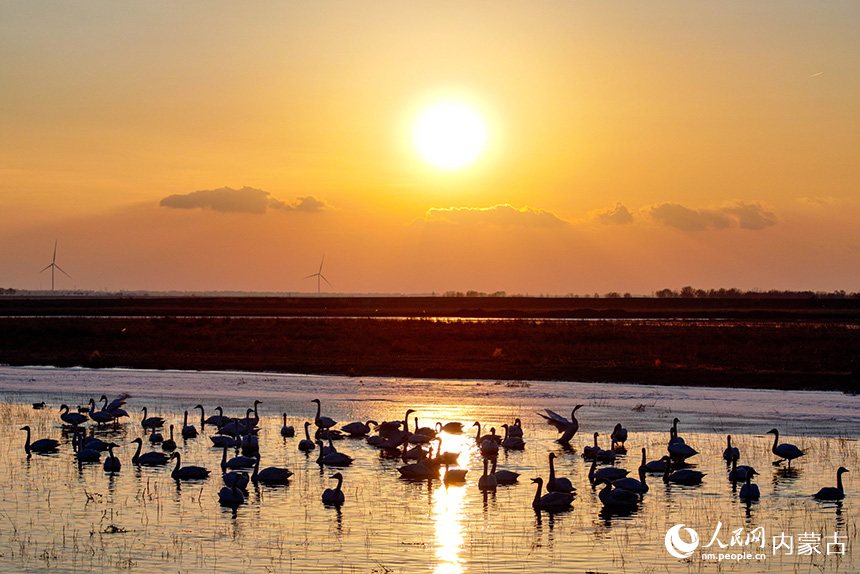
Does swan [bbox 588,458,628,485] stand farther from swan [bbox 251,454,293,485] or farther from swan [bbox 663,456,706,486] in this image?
swan [bbox 251,454,293,485]

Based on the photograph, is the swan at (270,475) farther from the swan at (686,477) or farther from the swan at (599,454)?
the swan at (686,477)

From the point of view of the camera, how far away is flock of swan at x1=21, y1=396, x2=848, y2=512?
16156mm

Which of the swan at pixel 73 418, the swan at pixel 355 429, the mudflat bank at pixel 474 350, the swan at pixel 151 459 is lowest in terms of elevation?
the swan at pixel 151 459

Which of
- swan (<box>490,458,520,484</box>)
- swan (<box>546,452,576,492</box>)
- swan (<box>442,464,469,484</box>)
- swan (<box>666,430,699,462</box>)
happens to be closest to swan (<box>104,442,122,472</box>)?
swan (<box>442,464,469,484</box>)

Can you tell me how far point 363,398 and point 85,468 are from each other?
12890 mm

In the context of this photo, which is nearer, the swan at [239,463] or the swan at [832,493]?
the swan at [832,493]

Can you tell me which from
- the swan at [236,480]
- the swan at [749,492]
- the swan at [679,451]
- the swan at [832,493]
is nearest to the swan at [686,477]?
the swan at [749,492]

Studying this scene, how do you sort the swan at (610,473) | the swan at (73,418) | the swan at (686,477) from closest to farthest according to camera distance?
the swan at (610,473)
the swan at (686,477)
the swan at (73,418)

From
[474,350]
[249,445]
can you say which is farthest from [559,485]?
[474,350]

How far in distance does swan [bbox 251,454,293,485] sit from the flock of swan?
0.7 inches

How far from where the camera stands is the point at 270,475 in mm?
17438

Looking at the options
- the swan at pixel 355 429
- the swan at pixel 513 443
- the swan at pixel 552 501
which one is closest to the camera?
the swan at pixel 552 501

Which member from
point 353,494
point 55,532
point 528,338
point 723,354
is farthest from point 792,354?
point 55,532

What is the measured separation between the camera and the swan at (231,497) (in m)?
15.8
